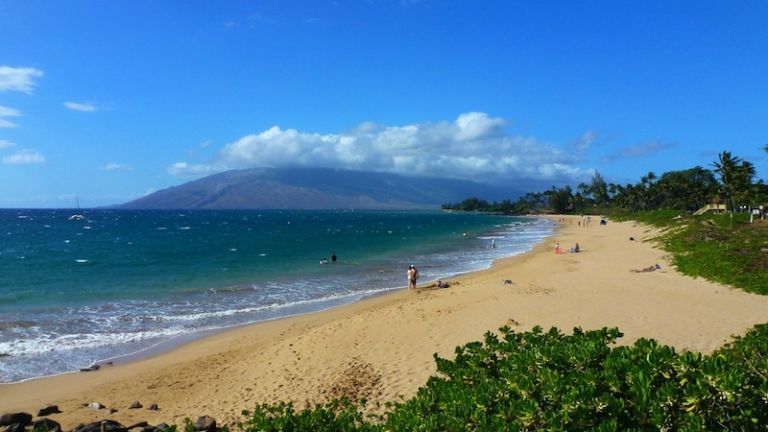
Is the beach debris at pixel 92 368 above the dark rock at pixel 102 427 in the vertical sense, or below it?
below

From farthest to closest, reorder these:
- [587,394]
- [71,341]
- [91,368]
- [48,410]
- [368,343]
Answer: [71,341] < [368,343] < [91,368] < [48,410] < [587,394]

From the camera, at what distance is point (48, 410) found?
10.7 meters

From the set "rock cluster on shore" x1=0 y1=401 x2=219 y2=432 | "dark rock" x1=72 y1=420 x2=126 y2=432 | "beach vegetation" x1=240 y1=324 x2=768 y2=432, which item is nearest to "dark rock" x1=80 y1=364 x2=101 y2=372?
"rock cluster on shore" x1=0 y1=401 x2=219 y2=432

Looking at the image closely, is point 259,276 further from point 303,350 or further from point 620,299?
point 620,299

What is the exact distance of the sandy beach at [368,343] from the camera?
1148 cm

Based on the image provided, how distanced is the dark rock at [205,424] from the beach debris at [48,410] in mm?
3501

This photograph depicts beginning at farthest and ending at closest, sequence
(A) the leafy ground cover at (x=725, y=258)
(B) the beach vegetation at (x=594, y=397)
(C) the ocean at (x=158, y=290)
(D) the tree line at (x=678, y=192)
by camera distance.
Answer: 1. (D) the tree line at (x=678, y=192)
2. (A) the leafy ground cover at (x=725, y=258)
3. (C) the ocean at (x=158, y=290)
4. (B) the beach vegetation at (x=594, y=397)

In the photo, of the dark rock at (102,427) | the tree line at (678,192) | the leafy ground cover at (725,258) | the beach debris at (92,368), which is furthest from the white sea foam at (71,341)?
the tree line at (678,192)

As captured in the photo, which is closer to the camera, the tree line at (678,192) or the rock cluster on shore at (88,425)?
the rock cluster on shore at (88,425)

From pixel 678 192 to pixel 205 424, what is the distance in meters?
118

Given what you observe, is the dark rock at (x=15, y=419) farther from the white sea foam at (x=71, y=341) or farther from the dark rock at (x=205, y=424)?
the white sea foam at (x=71, y=341)

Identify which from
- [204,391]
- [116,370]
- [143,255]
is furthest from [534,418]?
[143,255]

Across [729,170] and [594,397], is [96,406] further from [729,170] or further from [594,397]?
[729,170]

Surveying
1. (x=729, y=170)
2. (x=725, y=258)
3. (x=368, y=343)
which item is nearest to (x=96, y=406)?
(x=368, y=343)
